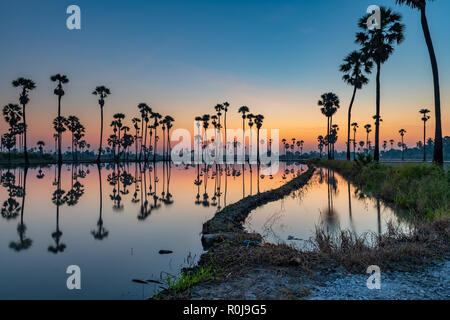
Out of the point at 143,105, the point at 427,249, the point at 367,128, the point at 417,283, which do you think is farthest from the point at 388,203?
the point at 367,128

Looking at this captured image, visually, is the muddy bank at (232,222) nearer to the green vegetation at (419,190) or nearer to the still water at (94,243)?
the still water at (94,243)

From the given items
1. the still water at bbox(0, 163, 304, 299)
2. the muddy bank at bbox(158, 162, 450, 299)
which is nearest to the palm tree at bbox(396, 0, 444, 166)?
the muddy bank at bbox(158, 162, 450, 299)

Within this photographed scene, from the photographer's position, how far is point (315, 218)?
1084 centimetres

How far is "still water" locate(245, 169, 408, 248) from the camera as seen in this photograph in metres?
8.66

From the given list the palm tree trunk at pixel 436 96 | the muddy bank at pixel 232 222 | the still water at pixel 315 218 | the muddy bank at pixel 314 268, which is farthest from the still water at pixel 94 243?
the palm tree trunk at pixel 436 96

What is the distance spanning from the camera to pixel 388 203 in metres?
13.5

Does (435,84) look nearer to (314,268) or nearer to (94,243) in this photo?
(314,268)

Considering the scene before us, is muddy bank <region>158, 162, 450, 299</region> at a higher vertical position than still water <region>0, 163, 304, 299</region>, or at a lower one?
higher

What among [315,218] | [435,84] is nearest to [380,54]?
[435,84]

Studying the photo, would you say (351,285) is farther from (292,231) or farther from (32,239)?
(32,239)

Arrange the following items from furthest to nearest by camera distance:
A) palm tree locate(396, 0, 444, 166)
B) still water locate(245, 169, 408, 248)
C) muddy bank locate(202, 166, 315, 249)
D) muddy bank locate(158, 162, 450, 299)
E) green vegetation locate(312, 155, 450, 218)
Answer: palm tree locate(396, 0, 444, 166) < green vegetation locate(312, 155, 450, 218) < still water locate(245, 169, 408, 248) < muddy bank locate(202, 166, 315, 249) < muddy bank locate(158, 162, 450, 299)

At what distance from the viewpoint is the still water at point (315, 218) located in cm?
866

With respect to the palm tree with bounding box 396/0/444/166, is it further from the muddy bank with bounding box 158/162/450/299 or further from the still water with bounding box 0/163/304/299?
the still water with bounding box 0/163/304/299
